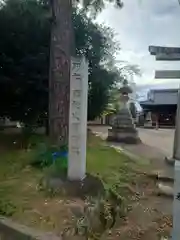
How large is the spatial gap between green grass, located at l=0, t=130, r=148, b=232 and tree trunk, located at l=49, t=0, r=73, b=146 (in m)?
0.82

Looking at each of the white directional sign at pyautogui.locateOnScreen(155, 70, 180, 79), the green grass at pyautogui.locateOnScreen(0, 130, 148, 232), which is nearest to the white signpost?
the green grass at pyautogui.locateOnScreen(0, 130, 148, 232)

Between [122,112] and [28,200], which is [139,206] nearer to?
[28,200]

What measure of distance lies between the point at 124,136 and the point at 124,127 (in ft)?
1.27

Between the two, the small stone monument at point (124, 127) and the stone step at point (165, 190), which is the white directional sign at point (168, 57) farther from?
the small stone monument at point (124, 127)

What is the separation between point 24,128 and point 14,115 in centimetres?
52

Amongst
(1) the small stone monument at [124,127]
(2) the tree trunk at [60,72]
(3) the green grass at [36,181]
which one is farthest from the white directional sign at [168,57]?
Answer: (1) the small stone monument at [124,127]

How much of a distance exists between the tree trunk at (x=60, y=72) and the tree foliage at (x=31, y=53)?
4.77 feet

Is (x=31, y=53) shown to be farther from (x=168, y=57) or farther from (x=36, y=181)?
(x=168, y=57)

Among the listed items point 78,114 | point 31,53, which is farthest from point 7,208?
point 31,53

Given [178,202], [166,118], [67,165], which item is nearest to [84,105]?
A: [67,165]

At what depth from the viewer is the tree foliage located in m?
10.2

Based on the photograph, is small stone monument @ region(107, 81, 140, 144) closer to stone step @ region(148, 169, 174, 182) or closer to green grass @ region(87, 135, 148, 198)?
green grass @ region(87, 135, 148, 198)

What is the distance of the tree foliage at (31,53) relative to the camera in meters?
10.2

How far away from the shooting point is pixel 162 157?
10.7 m
